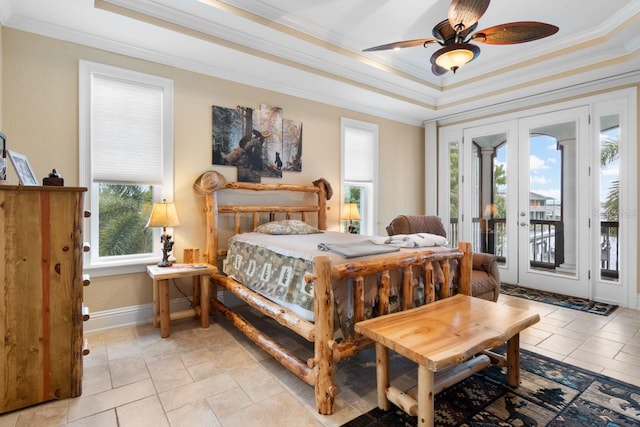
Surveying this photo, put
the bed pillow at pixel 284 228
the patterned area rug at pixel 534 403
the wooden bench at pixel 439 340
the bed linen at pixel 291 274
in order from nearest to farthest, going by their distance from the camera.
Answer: the wooden bench at pixel 439 340 < the patterned area rug at pixel 534 403 < the bed linen at pixel 291 274 < the bed pillow at pixel 284 228

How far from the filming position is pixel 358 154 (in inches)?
198

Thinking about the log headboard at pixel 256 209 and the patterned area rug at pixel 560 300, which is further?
the patterned area rug at pixel 560 300

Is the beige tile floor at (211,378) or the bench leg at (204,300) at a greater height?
the bench leg at (204,300)

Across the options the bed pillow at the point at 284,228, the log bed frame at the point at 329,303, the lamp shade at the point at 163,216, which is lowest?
the log bed frame at the point at 329,303

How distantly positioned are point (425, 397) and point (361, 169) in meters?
3.85

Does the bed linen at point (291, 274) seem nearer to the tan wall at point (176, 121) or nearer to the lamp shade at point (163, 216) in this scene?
the lamp shade at point (163, 216)

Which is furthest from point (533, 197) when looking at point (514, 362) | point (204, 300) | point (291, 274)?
point (204, 300)

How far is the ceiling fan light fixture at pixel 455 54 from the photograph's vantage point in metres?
2.35

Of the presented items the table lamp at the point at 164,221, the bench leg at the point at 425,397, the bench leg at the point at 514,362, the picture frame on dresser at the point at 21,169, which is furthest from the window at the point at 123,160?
the bench leg at the point at 514,362

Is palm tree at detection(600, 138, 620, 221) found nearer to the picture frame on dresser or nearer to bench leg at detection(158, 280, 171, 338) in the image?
bench leg at detection(158, 280, 171, 338)

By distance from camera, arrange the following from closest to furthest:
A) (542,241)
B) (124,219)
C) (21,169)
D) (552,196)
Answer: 1. (21,169)
2. (124,219)
3. (552,196)
4. (542,241)

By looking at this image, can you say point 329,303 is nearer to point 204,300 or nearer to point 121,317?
point 204,300

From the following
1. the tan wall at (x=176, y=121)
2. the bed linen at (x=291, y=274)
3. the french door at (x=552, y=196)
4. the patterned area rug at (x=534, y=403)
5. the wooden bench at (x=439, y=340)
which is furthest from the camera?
the french door at (x=552, y=196)

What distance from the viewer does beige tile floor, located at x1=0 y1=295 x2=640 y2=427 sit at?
181cm
